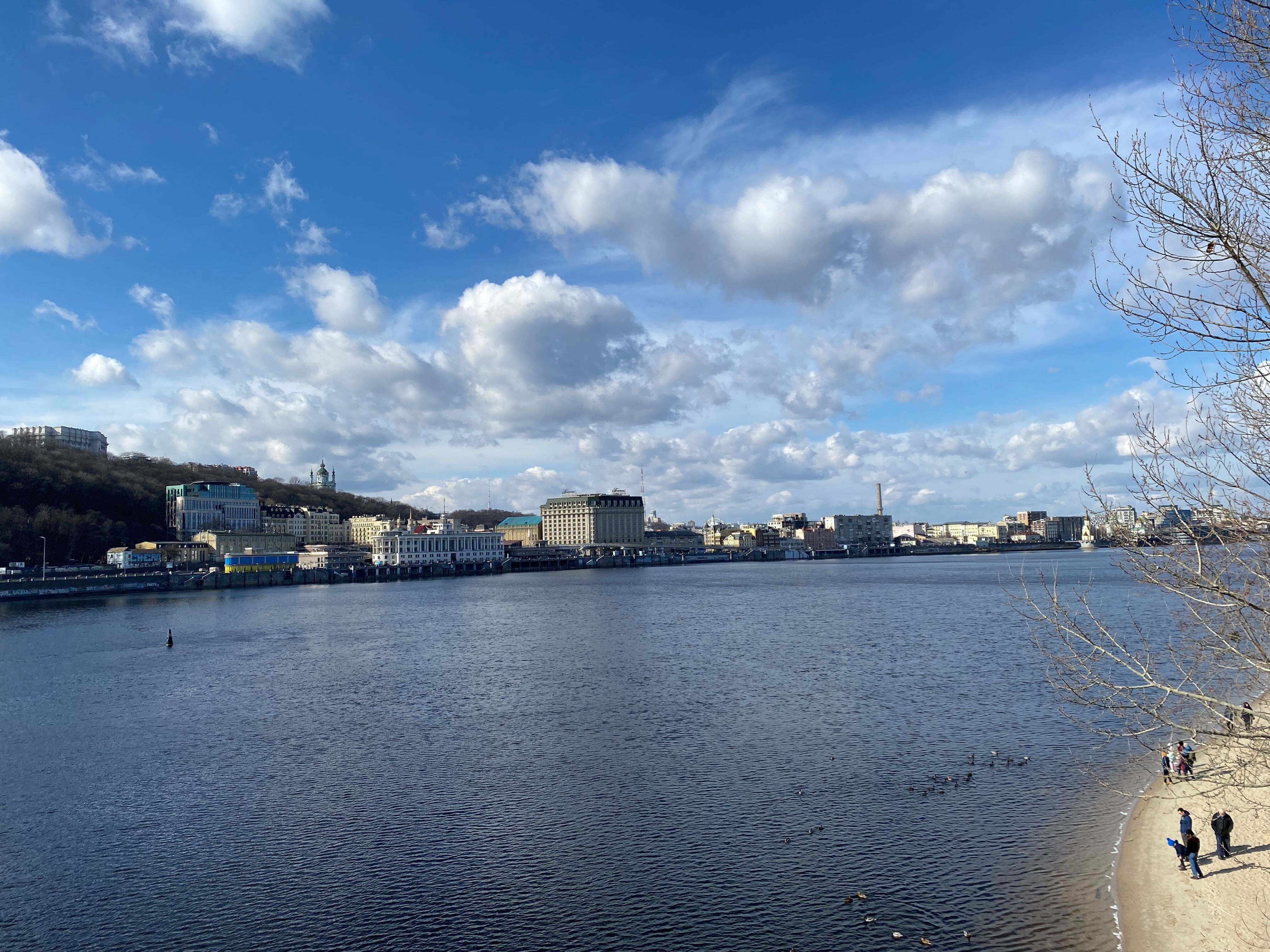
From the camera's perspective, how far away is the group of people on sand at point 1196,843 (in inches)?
512

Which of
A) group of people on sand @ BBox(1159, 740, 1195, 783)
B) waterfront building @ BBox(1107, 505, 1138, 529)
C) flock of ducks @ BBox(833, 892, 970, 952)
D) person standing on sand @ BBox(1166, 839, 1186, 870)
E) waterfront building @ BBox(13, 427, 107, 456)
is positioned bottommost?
flock of ducks @ BBox(833, 892, 970, 952)

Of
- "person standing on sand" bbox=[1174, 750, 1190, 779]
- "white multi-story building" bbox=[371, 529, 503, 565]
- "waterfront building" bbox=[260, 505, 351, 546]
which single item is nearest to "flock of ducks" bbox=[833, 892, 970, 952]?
"person standing on sand" bbox=[1174, 750, 1190, 779]

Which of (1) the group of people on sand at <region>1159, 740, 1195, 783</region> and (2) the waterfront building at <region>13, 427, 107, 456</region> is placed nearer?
(1) the group of people on sand at <region>1159, 740, 1195, 783</region>

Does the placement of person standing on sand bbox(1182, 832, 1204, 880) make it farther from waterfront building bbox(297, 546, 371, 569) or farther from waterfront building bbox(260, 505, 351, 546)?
waterfront building bbox(260, 505, 351, 546)

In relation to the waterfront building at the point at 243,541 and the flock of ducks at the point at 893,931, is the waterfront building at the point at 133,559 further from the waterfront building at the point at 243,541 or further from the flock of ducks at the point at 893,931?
the flock of ducks at the point at 893,931

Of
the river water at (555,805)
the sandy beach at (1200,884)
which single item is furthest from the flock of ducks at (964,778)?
the sandy beach at (1200,884)

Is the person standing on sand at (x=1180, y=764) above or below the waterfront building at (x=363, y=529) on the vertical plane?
below

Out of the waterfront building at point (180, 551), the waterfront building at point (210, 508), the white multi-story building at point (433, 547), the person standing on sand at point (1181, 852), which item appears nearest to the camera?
the person standing on sand at point (1181, 852)

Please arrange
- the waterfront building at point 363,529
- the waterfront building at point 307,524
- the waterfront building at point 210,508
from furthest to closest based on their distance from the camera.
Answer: the waterfront building at point 363,529 → the waterfront building at point 307,524 → the waterfront building at point 210,508

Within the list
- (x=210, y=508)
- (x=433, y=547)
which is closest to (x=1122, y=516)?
(x=433, y=547)

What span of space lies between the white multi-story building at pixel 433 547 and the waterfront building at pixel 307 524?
24147 mm

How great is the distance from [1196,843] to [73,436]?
212 meters

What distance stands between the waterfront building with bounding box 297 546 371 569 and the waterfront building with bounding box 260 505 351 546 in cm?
1864

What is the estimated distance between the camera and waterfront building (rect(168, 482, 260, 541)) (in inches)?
5960
